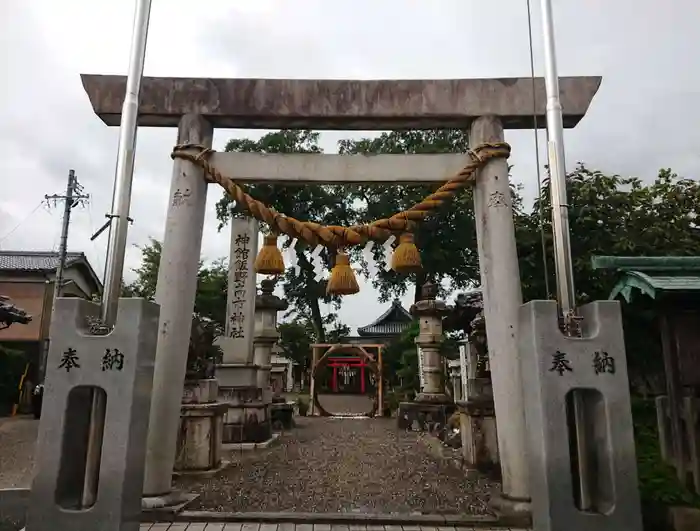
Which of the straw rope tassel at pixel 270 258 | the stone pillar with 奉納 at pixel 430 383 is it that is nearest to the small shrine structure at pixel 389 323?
the stone pillar with 奉納 at pixel 430 383

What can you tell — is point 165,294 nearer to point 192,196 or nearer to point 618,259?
point 192,196

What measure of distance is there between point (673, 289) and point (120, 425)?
4.51m

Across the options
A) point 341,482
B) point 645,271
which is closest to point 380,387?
point 341,482

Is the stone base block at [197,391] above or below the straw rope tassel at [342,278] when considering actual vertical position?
below

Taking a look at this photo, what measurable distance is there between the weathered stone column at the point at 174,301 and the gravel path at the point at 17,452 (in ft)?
3.57

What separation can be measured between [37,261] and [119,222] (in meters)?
24.6

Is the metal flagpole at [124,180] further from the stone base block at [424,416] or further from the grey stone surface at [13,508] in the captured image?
the stone base block at [424,416]

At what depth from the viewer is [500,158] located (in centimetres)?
540

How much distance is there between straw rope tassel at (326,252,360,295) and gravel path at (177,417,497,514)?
2.32 meters

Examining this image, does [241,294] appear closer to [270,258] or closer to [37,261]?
[270,258]

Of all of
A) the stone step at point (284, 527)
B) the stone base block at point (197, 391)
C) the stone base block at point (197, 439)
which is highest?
the stone base block at point (197, 391)

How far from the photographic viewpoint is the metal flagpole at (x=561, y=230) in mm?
3812

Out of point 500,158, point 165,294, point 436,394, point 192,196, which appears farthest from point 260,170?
point 436,394

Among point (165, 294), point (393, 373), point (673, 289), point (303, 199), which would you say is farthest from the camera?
point (303, 199)
